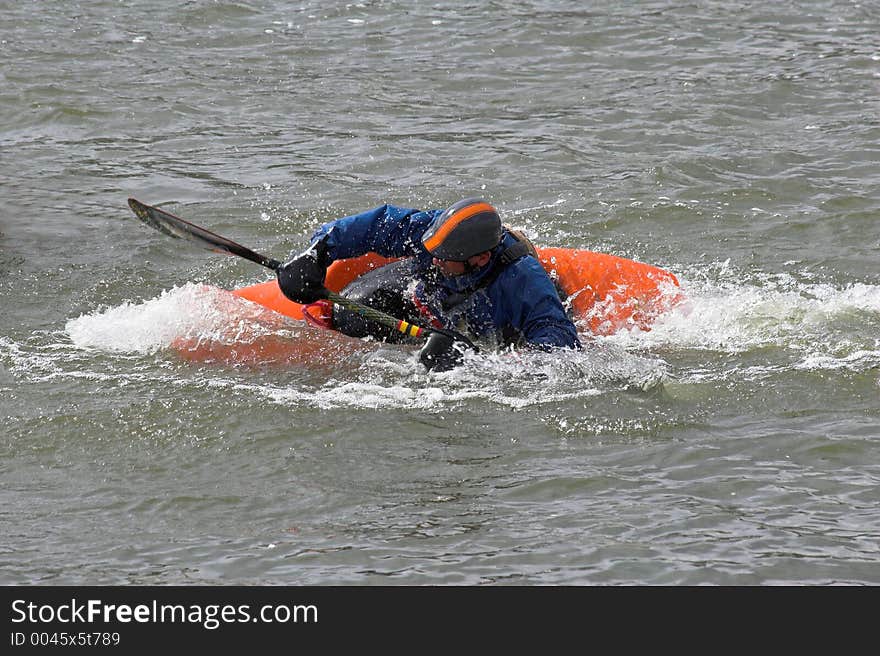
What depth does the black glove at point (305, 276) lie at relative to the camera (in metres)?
6.20

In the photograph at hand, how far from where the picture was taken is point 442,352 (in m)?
6.04

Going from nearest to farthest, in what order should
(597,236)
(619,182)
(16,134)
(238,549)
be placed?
(238,549) → (597,236) → (619,182) → (16,134)

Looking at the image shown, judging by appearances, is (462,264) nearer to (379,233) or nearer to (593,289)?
(379,233)

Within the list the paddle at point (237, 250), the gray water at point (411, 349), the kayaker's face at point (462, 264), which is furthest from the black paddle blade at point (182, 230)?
the kayaker's face at point (462, 264)

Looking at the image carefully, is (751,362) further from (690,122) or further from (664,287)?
(690,122)

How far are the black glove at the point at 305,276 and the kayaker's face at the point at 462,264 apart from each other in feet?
1.89

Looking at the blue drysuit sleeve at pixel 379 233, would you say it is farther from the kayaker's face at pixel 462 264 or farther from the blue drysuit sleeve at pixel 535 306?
the blue drysuit sleeve at pixel 535 306

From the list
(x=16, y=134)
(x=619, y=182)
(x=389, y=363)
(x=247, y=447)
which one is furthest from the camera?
(x=16, y=134)

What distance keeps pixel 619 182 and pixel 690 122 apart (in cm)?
164

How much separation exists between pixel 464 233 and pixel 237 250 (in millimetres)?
1433

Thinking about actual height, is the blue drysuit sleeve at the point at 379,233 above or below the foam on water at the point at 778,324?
above
